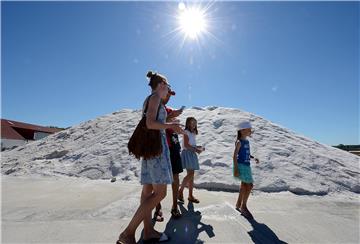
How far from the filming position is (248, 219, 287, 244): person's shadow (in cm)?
295

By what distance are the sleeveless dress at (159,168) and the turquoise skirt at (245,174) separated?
1686 millimetres

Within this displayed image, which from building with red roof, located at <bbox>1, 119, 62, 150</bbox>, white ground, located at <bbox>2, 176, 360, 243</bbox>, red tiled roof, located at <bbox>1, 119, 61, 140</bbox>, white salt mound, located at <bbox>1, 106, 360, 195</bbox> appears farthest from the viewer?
red tiled roof, located at <bbox>1, 119, 61, 140</bbox>

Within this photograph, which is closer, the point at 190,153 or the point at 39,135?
the point at 190,153

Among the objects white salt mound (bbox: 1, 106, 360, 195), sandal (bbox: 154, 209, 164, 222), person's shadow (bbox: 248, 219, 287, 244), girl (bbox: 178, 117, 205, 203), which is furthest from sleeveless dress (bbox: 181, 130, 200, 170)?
white salt mound (bbox: 1, 106, 360, 195)

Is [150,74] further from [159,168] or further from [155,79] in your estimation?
[159,168]

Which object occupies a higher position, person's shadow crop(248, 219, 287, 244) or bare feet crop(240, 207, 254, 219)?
bare feet crop(240, 207, 254, 219)

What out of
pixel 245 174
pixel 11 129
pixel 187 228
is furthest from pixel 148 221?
pixel 11 129

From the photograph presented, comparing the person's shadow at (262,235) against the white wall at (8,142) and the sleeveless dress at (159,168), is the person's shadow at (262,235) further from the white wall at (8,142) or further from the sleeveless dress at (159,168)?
the white wall at (8,142)

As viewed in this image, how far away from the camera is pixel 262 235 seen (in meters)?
3.11

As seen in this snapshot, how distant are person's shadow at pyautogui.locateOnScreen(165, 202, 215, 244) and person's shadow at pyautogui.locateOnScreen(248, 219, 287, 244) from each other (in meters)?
0.47

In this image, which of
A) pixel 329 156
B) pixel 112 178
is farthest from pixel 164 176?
pixel 329 156

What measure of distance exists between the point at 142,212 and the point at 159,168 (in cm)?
45

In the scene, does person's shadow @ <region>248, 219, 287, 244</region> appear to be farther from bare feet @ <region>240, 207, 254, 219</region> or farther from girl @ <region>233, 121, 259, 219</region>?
girl @ <region>233, 121, 259, 219</region>

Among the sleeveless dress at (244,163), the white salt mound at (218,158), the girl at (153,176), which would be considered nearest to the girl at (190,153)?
the sleeveless dress at (244,163)
